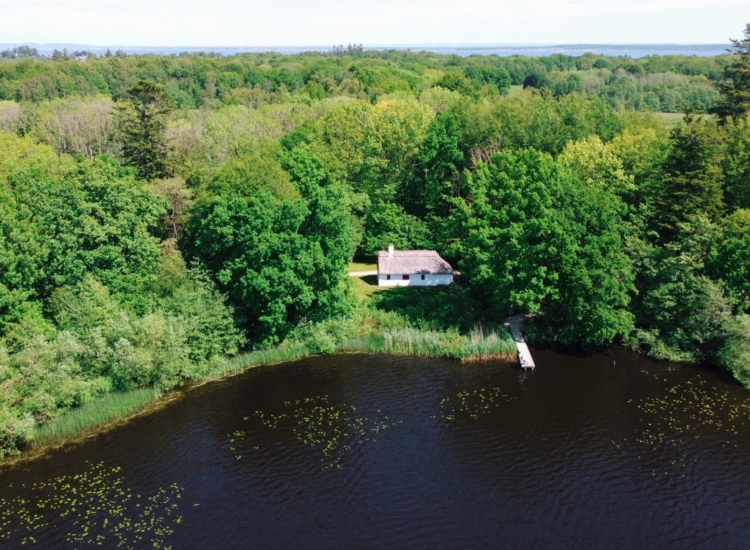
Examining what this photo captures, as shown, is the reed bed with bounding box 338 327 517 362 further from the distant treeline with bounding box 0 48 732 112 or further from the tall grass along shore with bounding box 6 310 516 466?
the distant treeline with bounding box 0 48 732 112

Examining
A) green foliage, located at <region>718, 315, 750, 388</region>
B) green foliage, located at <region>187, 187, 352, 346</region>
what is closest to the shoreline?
green foliage, located at <region>187, 187, 352, 346</region>

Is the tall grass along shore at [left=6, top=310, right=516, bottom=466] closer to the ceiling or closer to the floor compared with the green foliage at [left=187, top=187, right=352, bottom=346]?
closer to the floor

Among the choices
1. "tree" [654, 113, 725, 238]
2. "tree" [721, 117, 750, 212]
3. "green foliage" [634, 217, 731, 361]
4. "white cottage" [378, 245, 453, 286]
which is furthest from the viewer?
"white cottage" [378, 245, 453, 286]

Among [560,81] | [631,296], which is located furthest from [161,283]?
[560,81]

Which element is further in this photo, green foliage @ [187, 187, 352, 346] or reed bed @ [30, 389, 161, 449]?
green foliage @ [187, 187, 352, 346]

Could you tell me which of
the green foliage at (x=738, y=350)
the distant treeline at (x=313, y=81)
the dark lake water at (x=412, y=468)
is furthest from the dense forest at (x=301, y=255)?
the distant treeline at (x=313, y=81)

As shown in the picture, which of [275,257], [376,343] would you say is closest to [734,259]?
[376,343]

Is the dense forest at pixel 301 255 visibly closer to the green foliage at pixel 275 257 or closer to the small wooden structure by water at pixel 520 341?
the green foliage at pixel 275 257

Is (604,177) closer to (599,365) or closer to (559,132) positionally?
(559,132)

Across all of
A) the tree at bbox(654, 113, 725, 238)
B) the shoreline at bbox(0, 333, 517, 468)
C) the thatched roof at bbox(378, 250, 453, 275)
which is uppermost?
the tree at bbox(654, 113, 725, 238)
